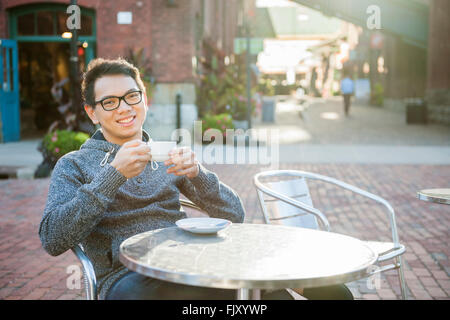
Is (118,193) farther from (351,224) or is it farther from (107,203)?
(351,224)

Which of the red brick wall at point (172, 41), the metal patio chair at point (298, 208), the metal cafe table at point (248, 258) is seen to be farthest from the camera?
the red brick wall at point (172, 41)

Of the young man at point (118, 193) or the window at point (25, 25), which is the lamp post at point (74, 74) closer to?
the window at point (25, 25)

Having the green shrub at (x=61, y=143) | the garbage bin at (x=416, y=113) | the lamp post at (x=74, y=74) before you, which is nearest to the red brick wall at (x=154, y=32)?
the lamp post at (x=74, y=74)

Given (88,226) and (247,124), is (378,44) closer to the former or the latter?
(247,124)

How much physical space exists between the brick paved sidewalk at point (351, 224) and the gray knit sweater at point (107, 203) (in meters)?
1.73

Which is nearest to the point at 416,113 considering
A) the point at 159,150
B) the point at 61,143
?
the point at 61,143

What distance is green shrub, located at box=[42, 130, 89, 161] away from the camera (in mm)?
9180

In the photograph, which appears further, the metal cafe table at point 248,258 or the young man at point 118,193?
the young man at point 118,193

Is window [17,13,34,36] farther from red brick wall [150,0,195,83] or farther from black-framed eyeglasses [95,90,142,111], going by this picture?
black-framed eyeglasses [95,90,142,111]

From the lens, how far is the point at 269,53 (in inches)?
1481

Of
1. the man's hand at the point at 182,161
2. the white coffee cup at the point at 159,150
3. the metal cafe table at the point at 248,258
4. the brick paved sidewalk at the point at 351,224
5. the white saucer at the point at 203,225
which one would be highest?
the white coffee cup at the point at 159,150

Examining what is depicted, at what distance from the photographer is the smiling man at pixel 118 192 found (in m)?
2.23

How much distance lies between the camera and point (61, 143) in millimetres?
9211
